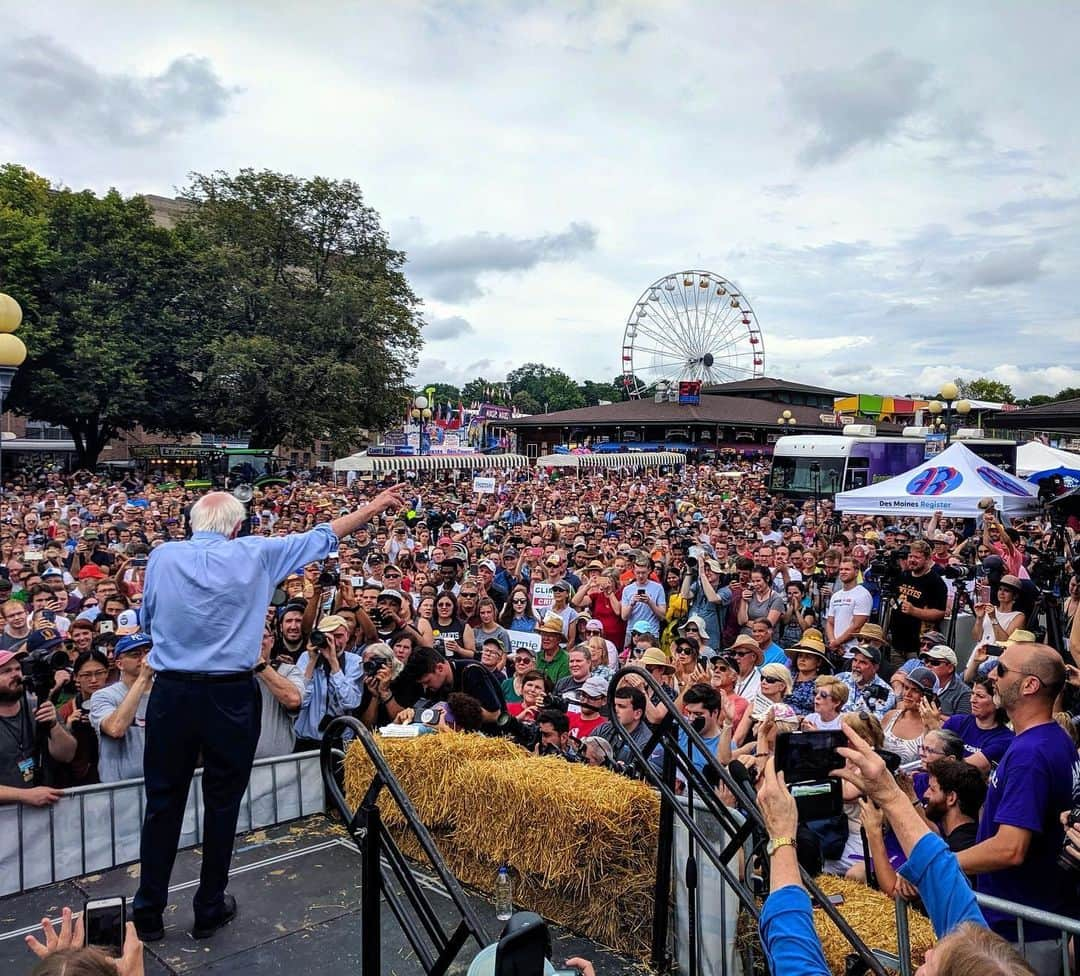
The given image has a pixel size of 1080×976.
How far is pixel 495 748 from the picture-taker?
4.49 meters

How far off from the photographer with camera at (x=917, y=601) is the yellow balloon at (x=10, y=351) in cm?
926

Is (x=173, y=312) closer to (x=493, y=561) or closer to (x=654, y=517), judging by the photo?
(x=654, y=517)

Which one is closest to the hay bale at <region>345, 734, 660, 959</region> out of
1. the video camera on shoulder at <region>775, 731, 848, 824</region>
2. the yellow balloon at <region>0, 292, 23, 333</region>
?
the video camera on shoulder at <region>775, 731, 848, 824</region>

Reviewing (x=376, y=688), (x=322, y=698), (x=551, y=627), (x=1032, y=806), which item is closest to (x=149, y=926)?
(x=322, y=698)

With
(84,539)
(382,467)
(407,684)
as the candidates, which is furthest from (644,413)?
(407,684)

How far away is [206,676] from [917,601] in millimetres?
7484

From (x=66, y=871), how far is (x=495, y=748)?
224 cm

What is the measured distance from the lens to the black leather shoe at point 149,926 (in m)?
3.64

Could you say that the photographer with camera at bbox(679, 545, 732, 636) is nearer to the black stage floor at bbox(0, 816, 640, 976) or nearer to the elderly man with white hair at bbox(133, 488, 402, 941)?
the black stage floor at bbox(0, 816, 640, 976)

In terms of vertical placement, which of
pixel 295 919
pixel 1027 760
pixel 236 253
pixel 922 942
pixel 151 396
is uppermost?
pixel 236 253

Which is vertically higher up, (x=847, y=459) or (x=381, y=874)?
(x=847, y=459)

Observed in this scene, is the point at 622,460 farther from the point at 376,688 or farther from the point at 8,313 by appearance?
the point at 376,688

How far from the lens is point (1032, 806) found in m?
2.90

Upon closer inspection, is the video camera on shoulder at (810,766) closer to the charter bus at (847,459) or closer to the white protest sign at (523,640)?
the white protest sign at (523,640)
